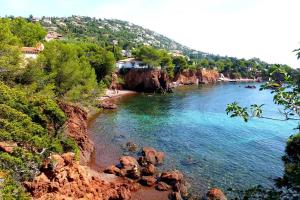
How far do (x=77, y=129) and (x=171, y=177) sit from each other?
14.1 m

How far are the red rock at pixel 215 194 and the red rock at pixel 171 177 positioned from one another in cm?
353

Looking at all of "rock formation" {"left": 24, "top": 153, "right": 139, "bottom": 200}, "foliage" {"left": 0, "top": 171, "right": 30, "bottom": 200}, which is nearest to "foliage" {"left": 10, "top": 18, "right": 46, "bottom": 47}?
"rock formation" {"left": 24, "top": 153, "right": 139, "bottom": 200}

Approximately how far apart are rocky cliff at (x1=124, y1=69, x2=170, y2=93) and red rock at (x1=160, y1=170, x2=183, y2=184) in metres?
66.3

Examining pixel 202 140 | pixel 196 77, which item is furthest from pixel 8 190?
pixel 196 77

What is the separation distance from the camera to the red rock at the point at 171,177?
99.1ft

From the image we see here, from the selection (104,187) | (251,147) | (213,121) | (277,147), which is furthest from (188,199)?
(213,121)

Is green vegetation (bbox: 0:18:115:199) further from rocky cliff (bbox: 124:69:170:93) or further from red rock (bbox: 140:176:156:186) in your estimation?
rocky cliff (bbox: 124:69:170:93)

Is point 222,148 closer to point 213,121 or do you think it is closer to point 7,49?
point 213,121

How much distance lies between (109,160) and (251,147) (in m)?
19.7

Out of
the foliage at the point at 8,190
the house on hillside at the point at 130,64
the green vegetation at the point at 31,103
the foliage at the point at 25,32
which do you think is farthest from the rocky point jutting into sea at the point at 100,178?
the house on hillside at the point at 130,64

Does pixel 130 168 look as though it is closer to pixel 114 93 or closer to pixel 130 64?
pixel 114 93

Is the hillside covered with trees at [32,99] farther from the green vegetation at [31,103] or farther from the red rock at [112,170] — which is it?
the red rock at [112,170]

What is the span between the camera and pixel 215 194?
89.8ft

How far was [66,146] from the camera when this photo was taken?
102ft
